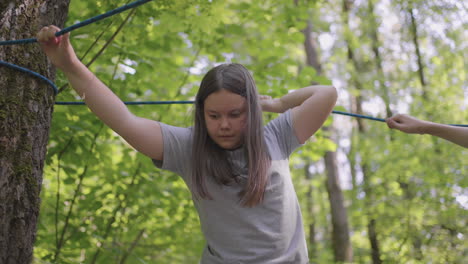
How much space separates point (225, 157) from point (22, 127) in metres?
0.69

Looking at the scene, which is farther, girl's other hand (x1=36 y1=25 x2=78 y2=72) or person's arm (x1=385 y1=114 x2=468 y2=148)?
person's arm (x1=385 y1=114 x2=468 y2=148)

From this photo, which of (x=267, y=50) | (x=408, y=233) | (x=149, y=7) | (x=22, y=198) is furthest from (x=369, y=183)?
(x=22, y=198)

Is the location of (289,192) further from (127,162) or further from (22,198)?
(127,162)

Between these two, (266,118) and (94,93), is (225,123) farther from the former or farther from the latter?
(266,118)

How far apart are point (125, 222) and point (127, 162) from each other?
1.57 ft

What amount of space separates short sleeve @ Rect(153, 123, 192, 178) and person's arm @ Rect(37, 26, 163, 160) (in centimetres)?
7

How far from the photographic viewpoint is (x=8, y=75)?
1.38 m

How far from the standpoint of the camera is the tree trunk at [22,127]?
1.30m

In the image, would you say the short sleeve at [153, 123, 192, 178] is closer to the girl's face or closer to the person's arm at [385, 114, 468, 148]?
the girl's face

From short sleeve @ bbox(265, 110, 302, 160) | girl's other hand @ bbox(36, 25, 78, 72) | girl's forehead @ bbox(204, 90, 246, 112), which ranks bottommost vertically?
short sleeve @ bbox(265, 110, 302, 160)

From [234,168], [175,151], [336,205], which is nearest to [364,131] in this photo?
[336,205]

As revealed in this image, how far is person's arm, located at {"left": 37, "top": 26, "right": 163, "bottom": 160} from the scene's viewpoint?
1.23m

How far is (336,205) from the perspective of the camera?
6617 millimetres

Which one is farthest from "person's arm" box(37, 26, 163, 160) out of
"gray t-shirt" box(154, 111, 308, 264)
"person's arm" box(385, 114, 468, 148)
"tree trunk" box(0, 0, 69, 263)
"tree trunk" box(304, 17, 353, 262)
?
"tree trunk" box(304, 17, 353, 262)
